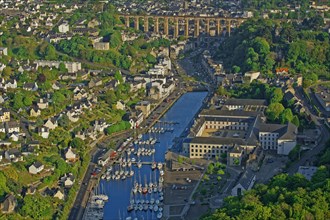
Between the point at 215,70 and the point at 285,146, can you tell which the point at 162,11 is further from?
the point at 285,146

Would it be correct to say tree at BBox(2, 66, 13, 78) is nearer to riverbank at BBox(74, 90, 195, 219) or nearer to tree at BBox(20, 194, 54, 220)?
riverbank at BBox(74, 90, 195, 219)

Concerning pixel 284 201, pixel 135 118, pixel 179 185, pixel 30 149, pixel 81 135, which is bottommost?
pixel 135 118

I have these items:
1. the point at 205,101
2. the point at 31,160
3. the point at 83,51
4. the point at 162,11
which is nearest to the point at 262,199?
the point at 31,160

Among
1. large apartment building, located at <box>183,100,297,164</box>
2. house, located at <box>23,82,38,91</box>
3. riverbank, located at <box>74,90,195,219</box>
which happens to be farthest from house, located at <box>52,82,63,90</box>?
large apartment building, located at <box>183,100,297,164</box>

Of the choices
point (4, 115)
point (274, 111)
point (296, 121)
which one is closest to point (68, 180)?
point (4, 115)

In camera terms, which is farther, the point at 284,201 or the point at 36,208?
the point at 36,208

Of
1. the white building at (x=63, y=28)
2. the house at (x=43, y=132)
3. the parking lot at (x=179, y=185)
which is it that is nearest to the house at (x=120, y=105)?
the house at (x=43, y=132)

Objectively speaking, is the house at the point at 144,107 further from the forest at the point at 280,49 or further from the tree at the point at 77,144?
the forest at the point at 280,49

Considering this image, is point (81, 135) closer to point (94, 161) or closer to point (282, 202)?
point (94, 161)
